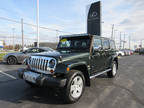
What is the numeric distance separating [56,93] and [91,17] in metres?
18.5

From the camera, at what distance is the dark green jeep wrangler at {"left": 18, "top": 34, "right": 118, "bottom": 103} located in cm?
281

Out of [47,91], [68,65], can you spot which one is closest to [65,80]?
[68,65]

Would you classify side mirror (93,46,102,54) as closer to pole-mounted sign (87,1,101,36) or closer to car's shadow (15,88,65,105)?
car's shadow (15,88,65,105)

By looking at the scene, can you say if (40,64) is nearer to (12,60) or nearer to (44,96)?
(44,96)

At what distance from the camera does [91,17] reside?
19.8m

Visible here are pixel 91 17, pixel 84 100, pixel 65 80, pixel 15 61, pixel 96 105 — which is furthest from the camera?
pixel 91 17

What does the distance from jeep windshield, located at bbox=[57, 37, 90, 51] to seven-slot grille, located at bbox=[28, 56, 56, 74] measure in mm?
1411

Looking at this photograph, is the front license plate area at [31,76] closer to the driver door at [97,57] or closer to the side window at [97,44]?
the driver door at [97,57]

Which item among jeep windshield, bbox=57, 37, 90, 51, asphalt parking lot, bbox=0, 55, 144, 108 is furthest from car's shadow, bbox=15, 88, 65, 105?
jeep windshield, bbox=57, 37, 90, 51

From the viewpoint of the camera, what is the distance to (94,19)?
19266mm

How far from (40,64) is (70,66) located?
3.13ft

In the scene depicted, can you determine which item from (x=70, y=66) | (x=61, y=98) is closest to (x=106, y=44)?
(x=70, y=66)

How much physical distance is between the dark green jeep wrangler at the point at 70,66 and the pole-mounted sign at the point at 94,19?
1494cm

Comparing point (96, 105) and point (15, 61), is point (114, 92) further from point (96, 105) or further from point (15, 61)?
point (15, 61)
